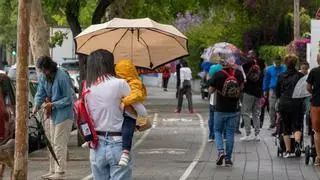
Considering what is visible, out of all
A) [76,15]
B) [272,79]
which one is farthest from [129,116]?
[272,79]

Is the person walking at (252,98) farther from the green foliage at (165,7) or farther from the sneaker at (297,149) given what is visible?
the green foliage at (165,7)

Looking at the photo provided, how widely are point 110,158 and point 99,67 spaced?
2.66 ft

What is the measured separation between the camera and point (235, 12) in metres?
41.7

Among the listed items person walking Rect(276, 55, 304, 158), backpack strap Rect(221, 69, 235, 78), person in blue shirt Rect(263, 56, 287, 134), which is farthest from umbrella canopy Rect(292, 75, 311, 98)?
person in blue shirt Rect(263, 56, 287, 134)

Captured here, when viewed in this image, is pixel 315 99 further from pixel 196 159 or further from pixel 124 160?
pixel 124 160

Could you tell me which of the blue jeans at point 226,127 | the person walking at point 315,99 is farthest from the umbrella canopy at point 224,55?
the person walking at point 315,99

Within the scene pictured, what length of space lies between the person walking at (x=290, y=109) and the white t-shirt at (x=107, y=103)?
7.83 meters

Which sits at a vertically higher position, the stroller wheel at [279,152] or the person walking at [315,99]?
the person walking at [315,99]

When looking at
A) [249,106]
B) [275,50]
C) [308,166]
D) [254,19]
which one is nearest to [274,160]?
[308,166]

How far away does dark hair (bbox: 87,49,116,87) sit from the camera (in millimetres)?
8062

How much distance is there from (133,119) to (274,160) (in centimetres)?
782

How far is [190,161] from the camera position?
51.1ft

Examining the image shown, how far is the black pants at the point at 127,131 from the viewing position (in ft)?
26.1

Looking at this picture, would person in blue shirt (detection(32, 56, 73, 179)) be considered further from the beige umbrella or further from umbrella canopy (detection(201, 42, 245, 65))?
umbrella canopy (detection(201, 42, 245, 65))
